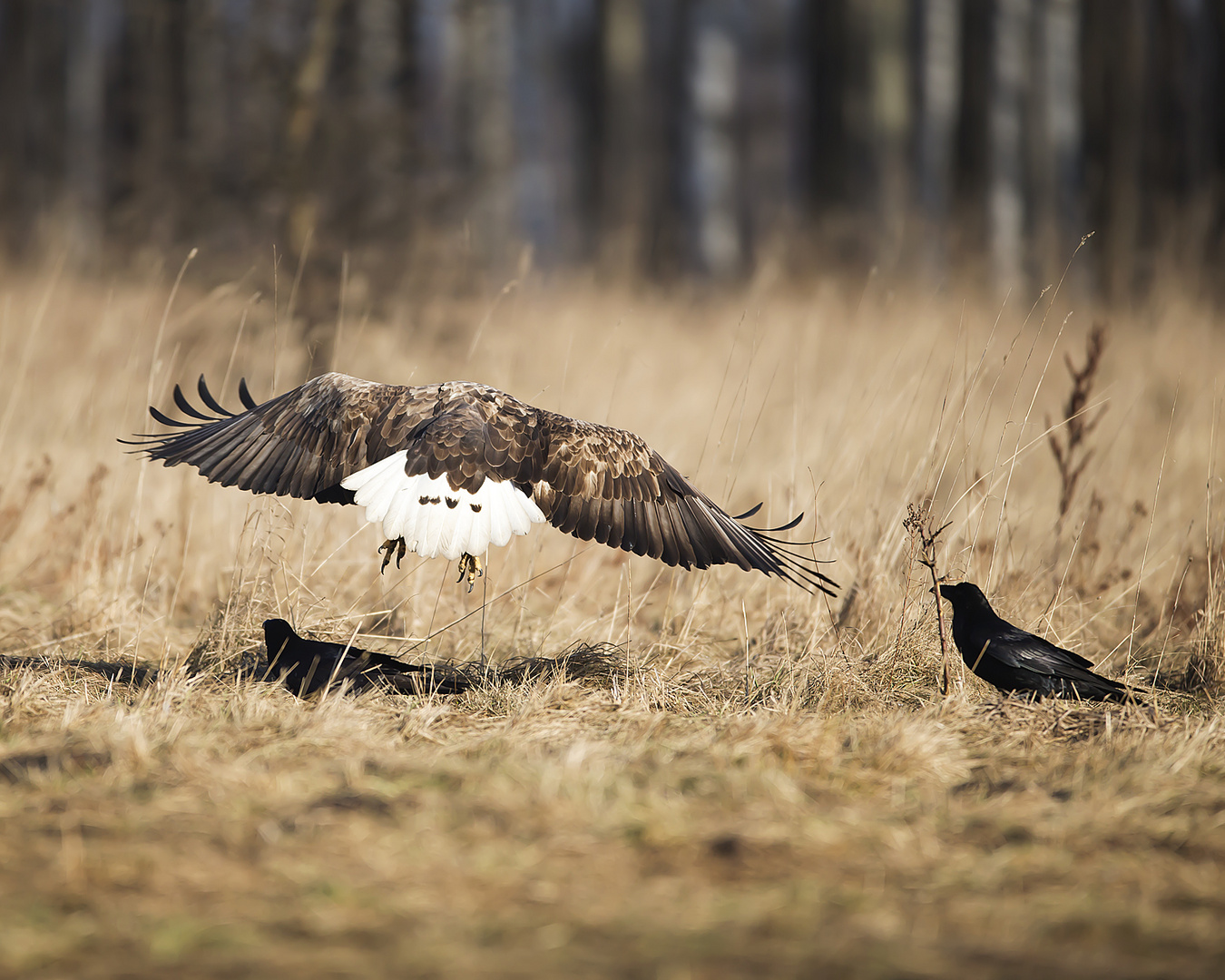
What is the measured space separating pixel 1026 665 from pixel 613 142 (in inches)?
522

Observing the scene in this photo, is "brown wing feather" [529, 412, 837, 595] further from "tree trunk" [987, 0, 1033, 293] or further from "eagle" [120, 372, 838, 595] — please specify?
"tree trunk" [987, 0, 1033, 293]

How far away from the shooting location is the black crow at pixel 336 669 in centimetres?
341

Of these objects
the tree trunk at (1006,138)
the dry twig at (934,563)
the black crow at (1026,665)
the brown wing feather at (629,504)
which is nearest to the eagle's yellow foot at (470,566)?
the brown wing feather at (629,504)

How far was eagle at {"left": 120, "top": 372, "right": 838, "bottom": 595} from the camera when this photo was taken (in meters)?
3.61

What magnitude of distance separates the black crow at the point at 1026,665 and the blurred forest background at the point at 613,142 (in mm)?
2760

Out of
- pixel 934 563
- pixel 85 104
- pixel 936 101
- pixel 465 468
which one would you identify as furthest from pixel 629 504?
pixel 85 104

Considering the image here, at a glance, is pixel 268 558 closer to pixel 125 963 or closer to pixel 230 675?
pixel 230 675

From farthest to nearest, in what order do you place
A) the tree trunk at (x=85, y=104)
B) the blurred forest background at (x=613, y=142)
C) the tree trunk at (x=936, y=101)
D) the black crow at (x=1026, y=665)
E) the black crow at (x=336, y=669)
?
1. the tree trunk at (x=85, y=104)
2. the tree trunk at (x=936, y=101)
3. the blurred forest background at (x=613, y=142)
4. the black crow at (x=1026, y=665)
5. the black crow at (x=336, y=669)

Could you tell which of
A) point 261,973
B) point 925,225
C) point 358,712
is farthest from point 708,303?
point 261,973

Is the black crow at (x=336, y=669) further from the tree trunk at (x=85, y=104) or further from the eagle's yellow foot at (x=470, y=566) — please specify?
the tree trunk at (x=85, y=104)

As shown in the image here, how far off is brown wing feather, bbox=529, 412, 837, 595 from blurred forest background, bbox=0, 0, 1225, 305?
1543 mm

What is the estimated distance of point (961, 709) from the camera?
133 inches

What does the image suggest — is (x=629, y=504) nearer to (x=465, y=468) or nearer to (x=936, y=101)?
(x=465, y=468)

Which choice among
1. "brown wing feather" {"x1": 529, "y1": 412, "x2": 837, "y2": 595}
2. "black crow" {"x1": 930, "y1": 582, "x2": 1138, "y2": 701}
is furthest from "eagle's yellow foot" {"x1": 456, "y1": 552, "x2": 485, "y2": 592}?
"black crow" {"x1": 930, "y1": 582, "x2": 1138, "y2": 701}
